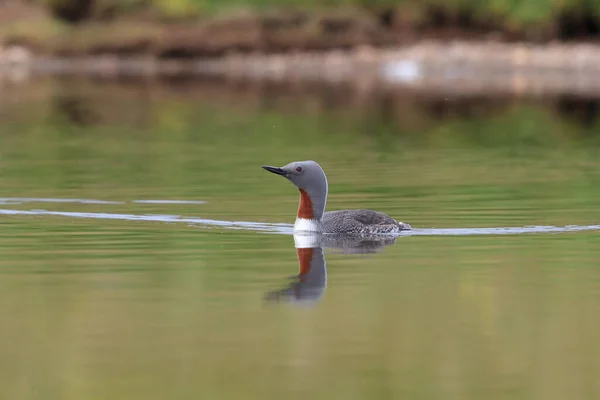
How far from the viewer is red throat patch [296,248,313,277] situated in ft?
41.5

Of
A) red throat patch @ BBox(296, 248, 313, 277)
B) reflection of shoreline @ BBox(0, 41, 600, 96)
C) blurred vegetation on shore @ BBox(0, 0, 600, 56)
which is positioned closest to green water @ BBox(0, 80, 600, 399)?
red throat patch @ BBox(296, 248, 313, 277)

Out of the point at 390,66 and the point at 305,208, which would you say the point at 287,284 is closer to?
the point at 305,208

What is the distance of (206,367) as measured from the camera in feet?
29.8

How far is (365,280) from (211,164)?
11933 mm

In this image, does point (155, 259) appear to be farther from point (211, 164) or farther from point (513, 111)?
point (513, 111)

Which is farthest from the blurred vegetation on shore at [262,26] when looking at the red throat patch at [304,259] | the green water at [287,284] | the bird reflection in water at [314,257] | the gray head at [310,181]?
the red throat patch at [304,259]

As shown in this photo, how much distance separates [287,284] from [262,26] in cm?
5072

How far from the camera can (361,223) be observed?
15008 mm

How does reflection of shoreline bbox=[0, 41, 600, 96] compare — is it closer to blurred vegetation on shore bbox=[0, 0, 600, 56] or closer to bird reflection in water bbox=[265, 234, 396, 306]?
blurred vegetation on shore bbox=[0, 0, 600, 56]

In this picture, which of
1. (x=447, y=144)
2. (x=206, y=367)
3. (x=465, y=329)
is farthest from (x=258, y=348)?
(x=447, y=144)

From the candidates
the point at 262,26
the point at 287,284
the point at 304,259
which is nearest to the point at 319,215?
the point at 304,259

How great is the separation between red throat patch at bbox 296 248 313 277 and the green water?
0.25 feet

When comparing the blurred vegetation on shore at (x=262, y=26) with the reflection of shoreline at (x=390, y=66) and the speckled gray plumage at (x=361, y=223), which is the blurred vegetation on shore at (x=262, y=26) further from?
the speckled gray plumage at (x=361, y=223)

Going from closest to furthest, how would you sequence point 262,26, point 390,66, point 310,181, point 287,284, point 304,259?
point 287,284
point 304,259
point 310,181
point 390,66
point 262,26
